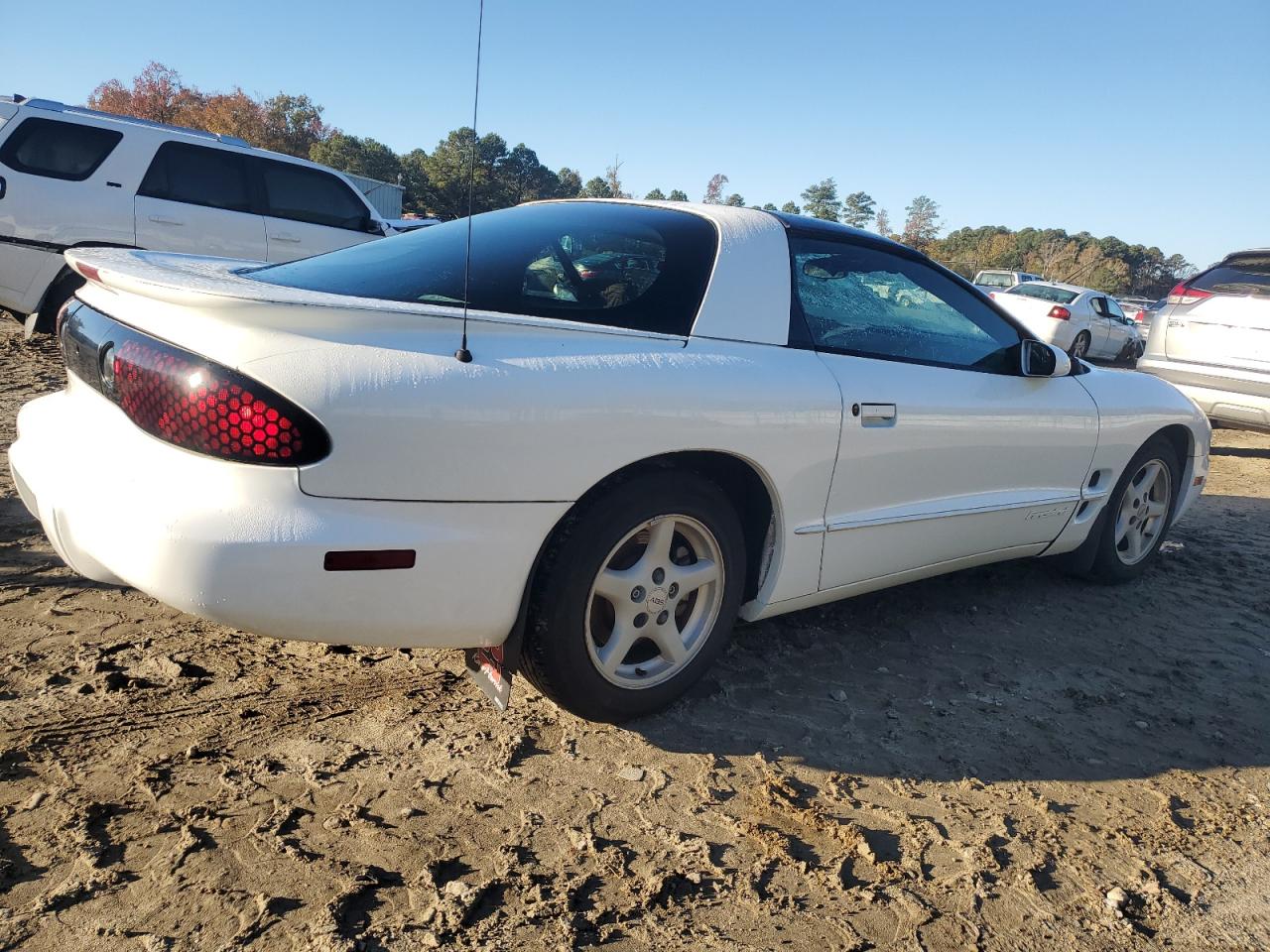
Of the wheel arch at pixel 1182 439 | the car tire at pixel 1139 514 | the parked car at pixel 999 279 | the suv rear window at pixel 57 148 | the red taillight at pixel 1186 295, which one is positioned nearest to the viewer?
the car tire at pixel 1139 514

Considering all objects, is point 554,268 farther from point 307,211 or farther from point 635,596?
point 307,211

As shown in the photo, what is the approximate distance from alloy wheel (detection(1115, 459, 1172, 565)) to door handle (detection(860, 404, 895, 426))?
1900mm

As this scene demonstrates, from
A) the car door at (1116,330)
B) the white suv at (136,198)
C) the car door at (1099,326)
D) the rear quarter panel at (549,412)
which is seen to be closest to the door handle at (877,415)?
the rear quarter panel at (549,412)

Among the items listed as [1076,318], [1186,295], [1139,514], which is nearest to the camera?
[1139,514]

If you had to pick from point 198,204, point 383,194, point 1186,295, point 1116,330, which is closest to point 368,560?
point 198,204

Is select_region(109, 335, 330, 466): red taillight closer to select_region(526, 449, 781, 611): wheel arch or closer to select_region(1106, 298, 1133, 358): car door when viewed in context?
select_region(526, 449, 781, 611): wheel arch

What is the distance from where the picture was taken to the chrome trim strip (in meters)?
2.85

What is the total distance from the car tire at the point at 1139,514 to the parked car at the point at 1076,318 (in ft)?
37.1

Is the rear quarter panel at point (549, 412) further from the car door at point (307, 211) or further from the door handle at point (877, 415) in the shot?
the car door at point (307, 211)

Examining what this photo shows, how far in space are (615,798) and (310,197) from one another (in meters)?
7.84

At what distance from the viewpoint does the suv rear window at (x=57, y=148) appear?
669 cm

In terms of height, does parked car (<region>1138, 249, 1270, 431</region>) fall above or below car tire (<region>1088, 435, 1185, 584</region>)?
above

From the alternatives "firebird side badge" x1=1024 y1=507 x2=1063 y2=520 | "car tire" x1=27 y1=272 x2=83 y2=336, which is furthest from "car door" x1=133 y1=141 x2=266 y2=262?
"firebird side badge" x1=1024 y1=507 x2=1063 y2=520

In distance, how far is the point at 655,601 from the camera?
2.52 metres
